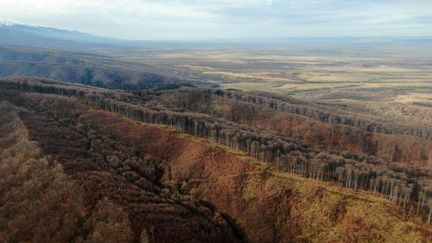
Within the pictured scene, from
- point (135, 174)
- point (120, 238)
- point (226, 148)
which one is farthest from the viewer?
point (226, 148)

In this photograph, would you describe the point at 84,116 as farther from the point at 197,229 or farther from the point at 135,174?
the point at 197,229

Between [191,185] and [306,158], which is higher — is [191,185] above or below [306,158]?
below

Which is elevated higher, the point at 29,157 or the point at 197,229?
the point at 29,157

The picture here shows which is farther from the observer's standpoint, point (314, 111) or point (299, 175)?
point (314, 111)

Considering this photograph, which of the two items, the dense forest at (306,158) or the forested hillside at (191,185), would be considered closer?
the forested hillside at (191,185)

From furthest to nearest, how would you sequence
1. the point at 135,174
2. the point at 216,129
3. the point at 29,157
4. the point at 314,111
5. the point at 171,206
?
the point at 314,111, the point at 216,129, the point at 135,174, the point at 29,157, the point at 171,206

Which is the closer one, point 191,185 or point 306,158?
point 191,185

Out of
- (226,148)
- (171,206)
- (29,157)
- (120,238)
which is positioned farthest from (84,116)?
(120,238)

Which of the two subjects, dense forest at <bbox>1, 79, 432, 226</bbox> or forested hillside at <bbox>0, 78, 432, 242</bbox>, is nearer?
forested hillside at <bbox>0, 78, 432, 242</bbox>

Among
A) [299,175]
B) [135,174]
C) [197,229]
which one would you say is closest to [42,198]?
[135,174]
